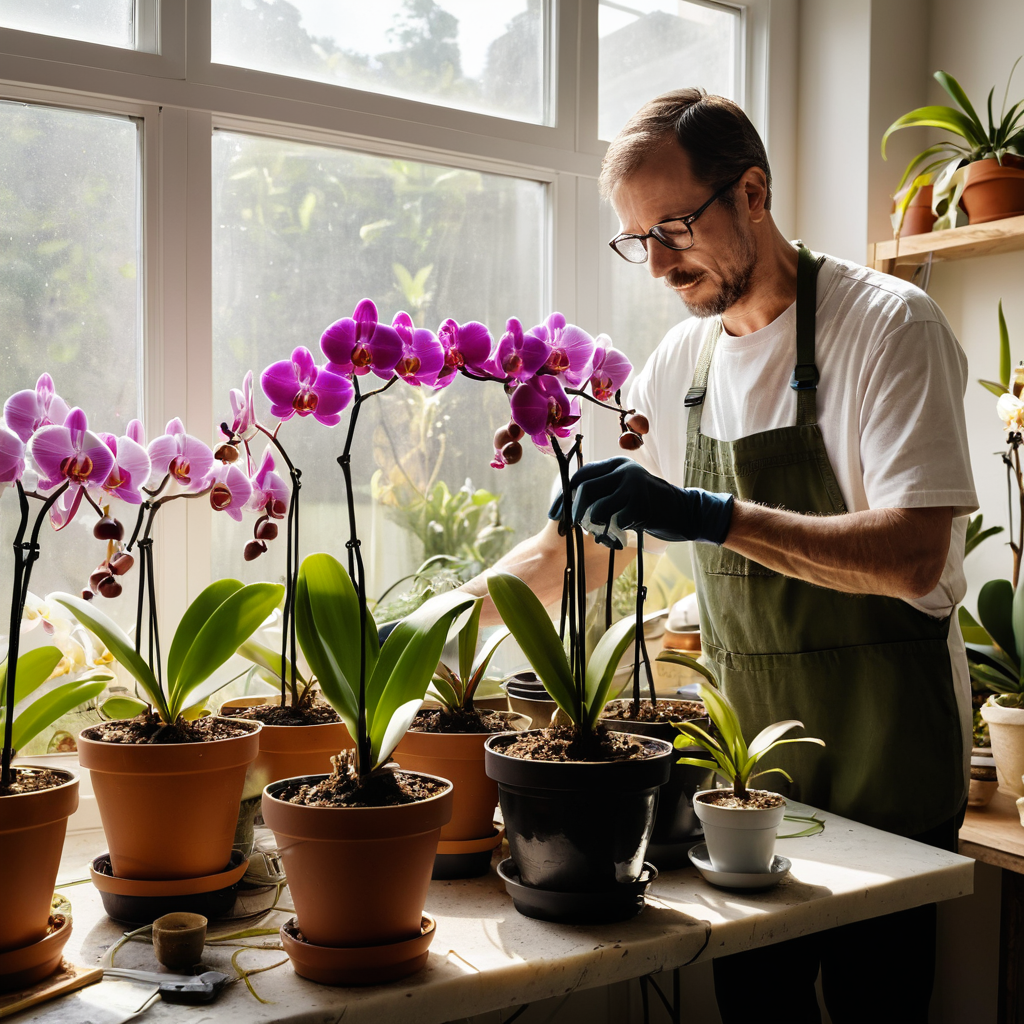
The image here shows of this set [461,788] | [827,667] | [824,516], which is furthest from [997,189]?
[461,788]

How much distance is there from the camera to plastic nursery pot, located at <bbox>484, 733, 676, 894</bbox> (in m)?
0.96

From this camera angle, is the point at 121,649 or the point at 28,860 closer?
the point at 28,860

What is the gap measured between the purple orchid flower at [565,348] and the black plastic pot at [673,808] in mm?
432

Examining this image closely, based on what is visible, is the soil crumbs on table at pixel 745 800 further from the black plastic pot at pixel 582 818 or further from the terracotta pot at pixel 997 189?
the terracotta pot at pixel 997 189

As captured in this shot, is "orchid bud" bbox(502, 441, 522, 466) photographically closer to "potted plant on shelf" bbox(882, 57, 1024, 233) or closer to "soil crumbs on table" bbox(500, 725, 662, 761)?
"soil crumbs on table" bbox(500, 725, 662, 761)

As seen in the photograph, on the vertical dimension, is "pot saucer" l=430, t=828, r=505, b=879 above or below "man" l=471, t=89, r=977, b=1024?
below

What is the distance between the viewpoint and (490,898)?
1.08 meters

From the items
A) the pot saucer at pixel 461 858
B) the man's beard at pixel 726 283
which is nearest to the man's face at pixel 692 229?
the man's beard at pixel 726 283

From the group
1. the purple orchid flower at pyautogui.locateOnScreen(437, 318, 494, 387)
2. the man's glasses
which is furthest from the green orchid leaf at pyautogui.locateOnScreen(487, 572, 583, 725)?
the man's glasses

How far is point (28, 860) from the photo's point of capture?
874 mm

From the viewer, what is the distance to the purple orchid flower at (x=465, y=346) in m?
1.04

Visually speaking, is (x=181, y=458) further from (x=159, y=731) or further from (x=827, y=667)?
(x=827, y=667)

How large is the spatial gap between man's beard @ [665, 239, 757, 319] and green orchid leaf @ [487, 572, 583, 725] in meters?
0.79

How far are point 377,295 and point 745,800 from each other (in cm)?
133
